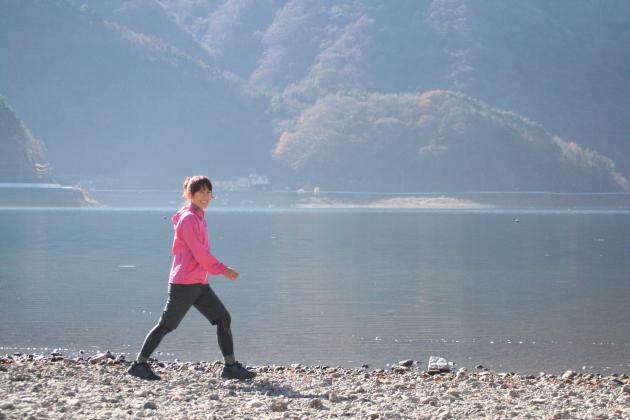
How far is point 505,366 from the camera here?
1170cm

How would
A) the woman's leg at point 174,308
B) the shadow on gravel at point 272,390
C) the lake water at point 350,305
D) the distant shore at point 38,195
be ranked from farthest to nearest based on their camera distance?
the distant shore at point 38,195
the lake water at point 350,305
the woman's leg at point 174,308
the shadow on gravel at point 272,390

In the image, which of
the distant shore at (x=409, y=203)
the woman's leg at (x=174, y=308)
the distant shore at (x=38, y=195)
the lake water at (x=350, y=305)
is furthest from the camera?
the distant shore at (x=409, y=203)

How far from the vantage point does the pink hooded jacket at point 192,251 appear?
8.30 m

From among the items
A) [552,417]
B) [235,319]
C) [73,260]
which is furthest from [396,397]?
[73,260]

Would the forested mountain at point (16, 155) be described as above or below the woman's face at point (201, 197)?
above

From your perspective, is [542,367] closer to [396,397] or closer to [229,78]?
[396,397]

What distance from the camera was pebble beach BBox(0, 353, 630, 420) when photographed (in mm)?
7250

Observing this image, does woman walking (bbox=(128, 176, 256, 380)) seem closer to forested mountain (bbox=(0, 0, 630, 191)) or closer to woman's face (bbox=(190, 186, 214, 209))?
woman's face (bbox=(190, 186, 214, 209))

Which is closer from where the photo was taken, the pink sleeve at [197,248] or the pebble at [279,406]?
the pebble at [279,406]

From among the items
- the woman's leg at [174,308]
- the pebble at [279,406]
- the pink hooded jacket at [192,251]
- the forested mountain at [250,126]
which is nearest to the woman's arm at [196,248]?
the pink hooded jacket at [192,251]

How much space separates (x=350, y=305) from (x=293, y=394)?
32.2ft

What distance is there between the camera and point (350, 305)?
18.0 meters

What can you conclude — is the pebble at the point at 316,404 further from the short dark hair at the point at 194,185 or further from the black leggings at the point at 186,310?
the short dark hair at the point at 194,185

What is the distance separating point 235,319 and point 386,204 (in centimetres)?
11686
